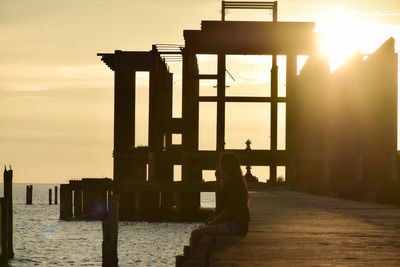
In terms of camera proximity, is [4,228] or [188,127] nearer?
[4,228]

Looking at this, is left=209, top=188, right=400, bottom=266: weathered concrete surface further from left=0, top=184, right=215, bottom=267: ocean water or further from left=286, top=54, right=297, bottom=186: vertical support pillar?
left=286, top=54, right=297, bottom=186: vertical support pillar

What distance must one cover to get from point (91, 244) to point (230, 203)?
103ft

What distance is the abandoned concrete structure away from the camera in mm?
52031

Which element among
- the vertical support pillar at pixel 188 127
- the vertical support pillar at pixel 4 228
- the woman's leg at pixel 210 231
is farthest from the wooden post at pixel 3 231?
the vertical support pillar at pixel 188 127

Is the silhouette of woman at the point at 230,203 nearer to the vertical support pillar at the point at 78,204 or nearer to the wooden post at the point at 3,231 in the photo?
the wooden post at the point at 3,231

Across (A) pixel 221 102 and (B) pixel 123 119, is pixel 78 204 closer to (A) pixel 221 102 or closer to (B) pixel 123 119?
(B) pixel 123 119

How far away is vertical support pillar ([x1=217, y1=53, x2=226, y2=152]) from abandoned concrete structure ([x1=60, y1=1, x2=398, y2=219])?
79mm

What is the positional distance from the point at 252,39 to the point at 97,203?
18.3m

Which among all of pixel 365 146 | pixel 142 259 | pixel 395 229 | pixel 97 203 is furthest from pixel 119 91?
pixel 395 229

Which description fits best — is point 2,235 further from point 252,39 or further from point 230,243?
point 252,39

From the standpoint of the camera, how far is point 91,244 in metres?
42.1

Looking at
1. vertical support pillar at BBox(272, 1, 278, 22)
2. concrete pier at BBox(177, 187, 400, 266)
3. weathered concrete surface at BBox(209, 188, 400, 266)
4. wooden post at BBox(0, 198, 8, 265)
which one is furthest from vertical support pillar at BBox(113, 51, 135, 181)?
concrete pier at BBox(177, 187, 400, 266)

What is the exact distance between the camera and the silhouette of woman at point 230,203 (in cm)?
1155

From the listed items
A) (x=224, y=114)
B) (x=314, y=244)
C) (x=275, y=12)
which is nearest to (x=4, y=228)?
(x=314, y=244)
